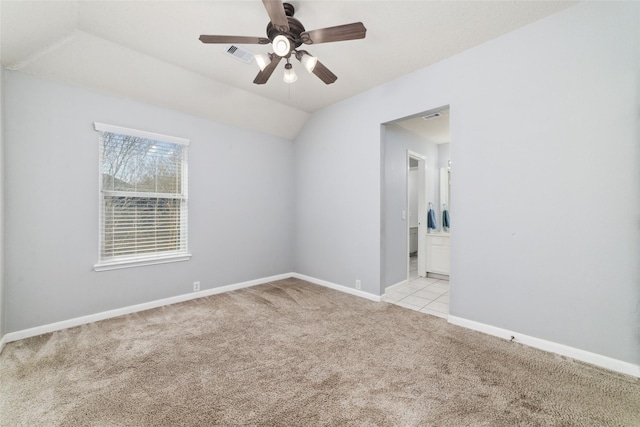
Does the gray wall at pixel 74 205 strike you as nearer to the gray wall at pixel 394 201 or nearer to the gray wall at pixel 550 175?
the gray wall at pixel 394 201

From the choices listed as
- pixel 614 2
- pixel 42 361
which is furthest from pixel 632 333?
pixel 42 361

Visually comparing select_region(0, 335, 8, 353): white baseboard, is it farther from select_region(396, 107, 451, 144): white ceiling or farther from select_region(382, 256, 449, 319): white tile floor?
select_region(396, 107, 451, 144): white ceiling

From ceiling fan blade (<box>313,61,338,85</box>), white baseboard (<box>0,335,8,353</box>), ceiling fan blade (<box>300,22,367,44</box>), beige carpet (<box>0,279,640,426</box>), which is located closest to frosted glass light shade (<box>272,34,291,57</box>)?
ceiling fan blade (<box>300,22,367,44</box>)

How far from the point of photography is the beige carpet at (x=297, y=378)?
1.60 m

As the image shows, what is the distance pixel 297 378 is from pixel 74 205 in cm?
295

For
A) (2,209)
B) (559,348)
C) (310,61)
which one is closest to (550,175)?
(559,348)

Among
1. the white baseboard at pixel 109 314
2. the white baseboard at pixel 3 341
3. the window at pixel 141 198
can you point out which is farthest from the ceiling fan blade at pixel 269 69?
the white baseboard at pixel 3 341

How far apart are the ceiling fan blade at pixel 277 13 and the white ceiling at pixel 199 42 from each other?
14.9 inches

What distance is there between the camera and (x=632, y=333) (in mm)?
1989

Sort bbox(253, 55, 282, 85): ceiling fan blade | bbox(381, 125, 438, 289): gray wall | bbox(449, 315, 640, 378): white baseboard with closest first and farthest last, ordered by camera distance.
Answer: bbox(449, 315, 640, 378): white baseboard
bbox(253, 55, 282, 85): ceiling fan blade
bbox(381, 125, 438, 289): gray wall

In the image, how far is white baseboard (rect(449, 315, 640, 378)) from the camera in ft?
6.57

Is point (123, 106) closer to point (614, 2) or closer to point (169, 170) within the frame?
point (169, 170)

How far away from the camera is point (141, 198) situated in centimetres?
330

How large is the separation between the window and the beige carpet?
0.82 m
